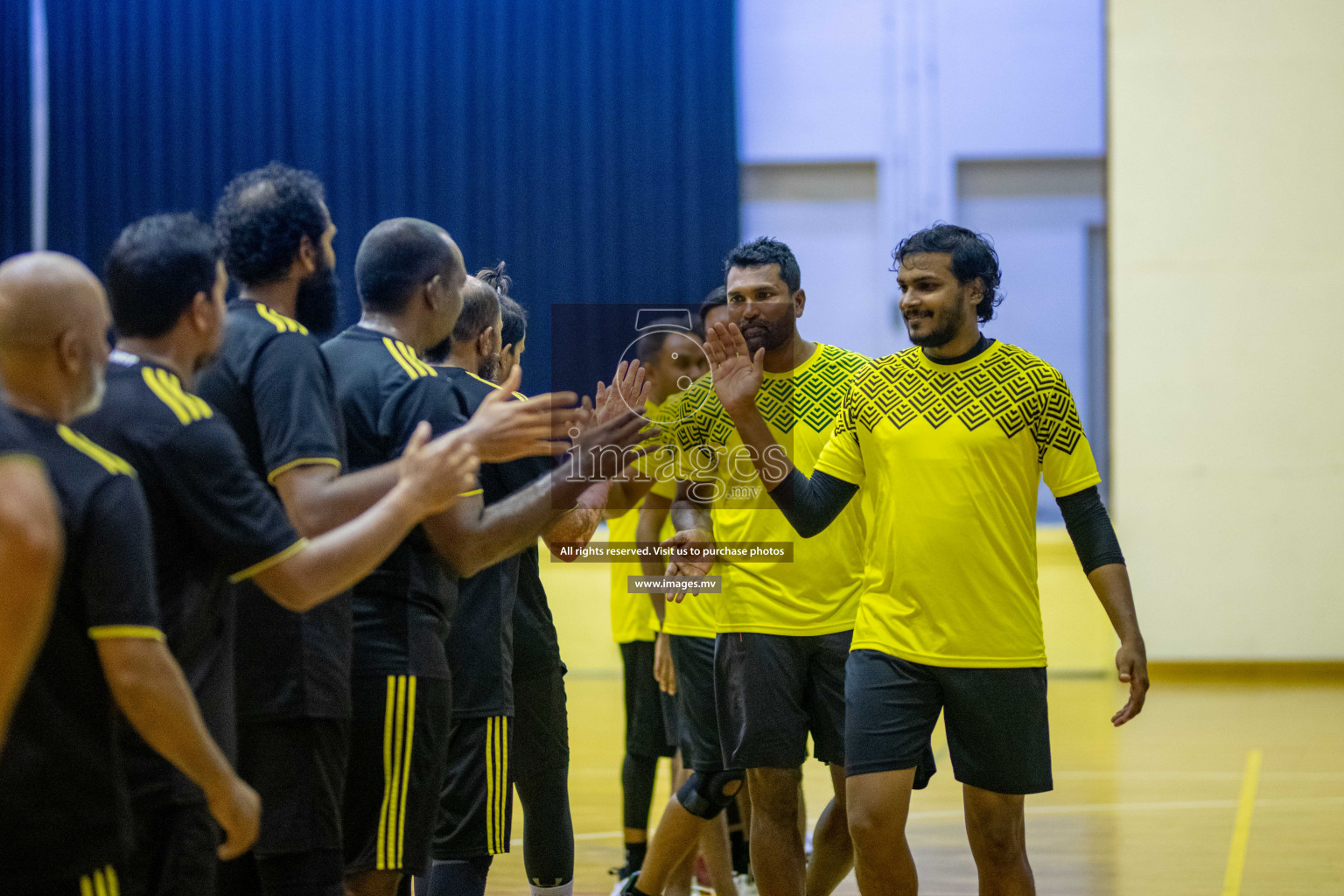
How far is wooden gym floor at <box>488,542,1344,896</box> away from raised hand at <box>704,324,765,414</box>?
1.88 meters

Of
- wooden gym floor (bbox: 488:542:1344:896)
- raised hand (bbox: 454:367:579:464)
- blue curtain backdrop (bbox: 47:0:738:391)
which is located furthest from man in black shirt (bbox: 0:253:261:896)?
blue curtain backdrop (bbox: 47:0:738:391)

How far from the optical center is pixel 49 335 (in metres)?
1.63

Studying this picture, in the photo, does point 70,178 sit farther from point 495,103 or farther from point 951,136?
point 951,136

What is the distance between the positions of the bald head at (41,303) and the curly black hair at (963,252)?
209 centimetres

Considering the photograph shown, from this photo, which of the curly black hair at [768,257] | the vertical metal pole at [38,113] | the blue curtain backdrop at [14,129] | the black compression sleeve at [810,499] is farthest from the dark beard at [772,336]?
the blue curtain backdrop at [14,129]

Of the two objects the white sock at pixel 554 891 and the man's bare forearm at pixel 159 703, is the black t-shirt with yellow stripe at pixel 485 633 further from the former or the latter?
the man's bare forearm at pixel 159 703

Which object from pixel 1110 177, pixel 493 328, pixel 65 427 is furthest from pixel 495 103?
pixel 65 427

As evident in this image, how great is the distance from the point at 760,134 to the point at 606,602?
3852 millimetres

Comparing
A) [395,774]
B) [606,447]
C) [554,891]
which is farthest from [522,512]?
[554,891]

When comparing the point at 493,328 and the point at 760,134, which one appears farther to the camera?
the point at 760,134

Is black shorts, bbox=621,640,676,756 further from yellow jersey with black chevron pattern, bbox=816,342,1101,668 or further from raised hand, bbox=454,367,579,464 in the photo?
raised hand, bbox=454,367,579,464

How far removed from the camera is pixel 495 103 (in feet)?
32.8

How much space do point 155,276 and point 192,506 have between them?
1.25ft

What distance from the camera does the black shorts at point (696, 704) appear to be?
3730mm
